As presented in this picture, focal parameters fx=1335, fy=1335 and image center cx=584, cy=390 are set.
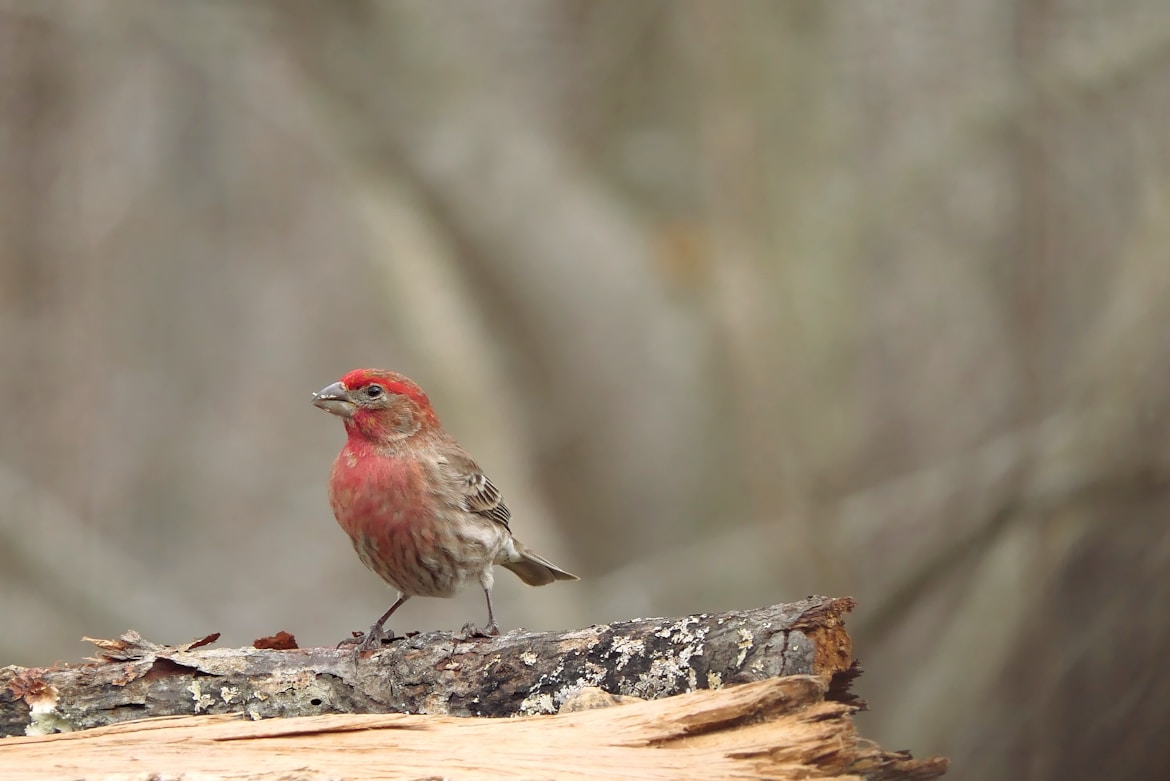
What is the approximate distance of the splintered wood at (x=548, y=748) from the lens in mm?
2990

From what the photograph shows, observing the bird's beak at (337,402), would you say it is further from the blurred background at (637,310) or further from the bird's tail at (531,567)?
the blurred background at (637,310)

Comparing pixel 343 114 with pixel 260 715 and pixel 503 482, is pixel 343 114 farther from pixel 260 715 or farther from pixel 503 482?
pixel 260 715

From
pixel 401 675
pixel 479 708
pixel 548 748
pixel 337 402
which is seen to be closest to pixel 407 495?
pixel 337 402

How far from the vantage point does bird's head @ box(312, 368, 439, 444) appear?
16.9 ft

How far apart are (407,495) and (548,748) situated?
2031 millimetres

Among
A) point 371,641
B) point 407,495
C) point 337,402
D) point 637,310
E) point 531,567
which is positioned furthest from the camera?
point 637,310

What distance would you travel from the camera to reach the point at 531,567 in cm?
579

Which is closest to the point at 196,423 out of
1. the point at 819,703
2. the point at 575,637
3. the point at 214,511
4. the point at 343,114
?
the point at 214,511

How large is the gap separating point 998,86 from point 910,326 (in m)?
1.44

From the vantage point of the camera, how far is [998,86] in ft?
24.5

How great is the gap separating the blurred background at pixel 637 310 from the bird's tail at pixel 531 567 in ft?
6.46

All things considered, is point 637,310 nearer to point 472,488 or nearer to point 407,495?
point 472,488

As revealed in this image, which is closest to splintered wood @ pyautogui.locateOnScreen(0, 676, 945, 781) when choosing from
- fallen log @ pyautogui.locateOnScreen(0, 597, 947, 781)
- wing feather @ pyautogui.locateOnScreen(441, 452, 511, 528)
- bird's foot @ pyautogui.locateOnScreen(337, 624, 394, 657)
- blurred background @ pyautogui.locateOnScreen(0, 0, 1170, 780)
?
fallen log @ pyautogui.locateOnScreen(0, 597, 947, 781)

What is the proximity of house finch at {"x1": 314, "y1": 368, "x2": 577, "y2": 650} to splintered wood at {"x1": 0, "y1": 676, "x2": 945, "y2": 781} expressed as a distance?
157 cm
